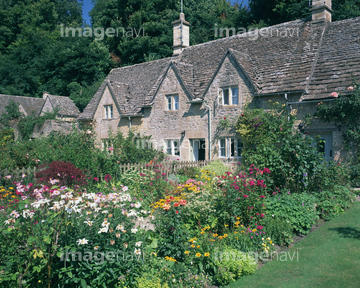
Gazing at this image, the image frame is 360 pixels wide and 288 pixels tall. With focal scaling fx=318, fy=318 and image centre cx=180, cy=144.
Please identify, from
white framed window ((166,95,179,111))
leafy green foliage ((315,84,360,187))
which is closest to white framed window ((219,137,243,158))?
white framed window ((166,95,179,111))

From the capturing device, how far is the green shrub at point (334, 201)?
367 inches

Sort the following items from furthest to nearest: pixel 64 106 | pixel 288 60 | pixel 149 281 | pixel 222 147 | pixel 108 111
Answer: pixel 64 106, pixel 108 111, pixel 222 147, pixel 288 60, pixel 149 281

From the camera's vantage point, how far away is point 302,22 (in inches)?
706

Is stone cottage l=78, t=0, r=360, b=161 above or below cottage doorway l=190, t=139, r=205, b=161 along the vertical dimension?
above

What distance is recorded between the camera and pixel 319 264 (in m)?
6.37

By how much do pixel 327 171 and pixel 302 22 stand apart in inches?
435

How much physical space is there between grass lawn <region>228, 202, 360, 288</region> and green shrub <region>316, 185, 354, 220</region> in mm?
1066

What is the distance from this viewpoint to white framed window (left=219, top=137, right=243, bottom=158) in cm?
1630

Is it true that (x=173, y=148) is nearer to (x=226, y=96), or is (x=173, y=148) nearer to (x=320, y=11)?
(x=226, y=96)

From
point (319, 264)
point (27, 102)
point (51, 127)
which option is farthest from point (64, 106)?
→ point (319, 264)

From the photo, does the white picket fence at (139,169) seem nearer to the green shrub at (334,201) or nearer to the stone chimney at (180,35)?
the green shrub at (334,201)

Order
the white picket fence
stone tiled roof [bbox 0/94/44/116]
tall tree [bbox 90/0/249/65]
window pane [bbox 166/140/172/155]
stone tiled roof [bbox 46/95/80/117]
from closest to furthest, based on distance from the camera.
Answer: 1. the white picket fence
2. window pane [bbox 166/140/172/155]
3. stone tiled roof [bbox 46/95/80/117]
4. tall tree [bbox 90/0/249/65]
5. stone tiled roof [bbox 0/94/44/116]

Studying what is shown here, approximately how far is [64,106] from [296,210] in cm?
3462

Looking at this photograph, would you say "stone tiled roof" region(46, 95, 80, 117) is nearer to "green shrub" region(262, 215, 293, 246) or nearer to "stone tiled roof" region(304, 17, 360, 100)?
"stone tiled roof" region(304, 17, 360, 100)
